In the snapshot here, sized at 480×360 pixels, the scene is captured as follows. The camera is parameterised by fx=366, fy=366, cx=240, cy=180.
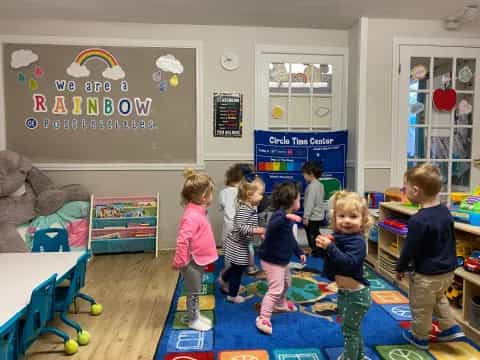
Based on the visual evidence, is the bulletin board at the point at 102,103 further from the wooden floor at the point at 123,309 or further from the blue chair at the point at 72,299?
the blue chair at the point at 72,299

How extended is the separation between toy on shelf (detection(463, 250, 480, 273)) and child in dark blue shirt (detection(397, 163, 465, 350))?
36cm

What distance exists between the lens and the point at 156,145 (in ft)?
13.8

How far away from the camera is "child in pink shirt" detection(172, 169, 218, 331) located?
222 centimetres

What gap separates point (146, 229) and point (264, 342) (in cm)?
227

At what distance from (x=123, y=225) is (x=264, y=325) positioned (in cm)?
231

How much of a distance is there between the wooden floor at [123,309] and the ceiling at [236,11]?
8.49ft

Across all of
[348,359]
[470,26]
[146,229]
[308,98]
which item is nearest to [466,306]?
[348,359]

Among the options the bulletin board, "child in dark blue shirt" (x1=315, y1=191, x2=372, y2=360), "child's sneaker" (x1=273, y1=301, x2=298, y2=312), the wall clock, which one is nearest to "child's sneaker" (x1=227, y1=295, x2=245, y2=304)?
"child's sneaker" (x1=273, y1=301, x2=298, y2=312)

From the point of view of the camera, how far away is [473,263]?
2330 mm

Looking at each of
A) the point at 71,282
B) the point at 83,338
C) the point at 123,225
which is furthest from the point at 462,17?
the point at 83,338

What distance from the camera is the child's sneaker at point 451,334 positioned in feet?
7.06

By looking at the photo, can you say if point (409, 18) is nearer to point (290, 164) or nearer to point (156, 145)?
point (290, 164)

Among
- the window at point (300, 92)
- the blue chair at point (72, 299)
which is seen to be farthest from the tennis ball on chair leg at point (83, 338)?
the window at point (300, 92)

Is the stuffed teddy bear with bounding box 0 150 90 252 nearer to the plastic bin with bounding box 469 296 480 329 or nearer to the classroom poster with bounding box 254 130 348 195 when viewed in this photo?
the classroom poster with bounding box 254 130 348 195
